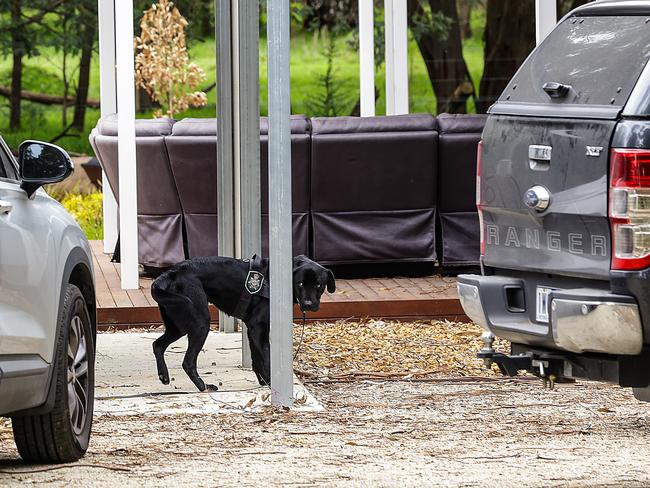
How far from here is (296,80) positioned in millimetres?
31016

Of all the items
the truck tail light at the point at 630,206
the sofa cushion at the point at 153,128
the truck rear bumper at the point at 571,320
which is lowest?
the truck rear bumper at the point at 571,320

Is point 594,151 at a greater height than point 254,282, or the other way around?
point 594,151

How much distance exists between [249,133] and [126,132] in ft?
6.33

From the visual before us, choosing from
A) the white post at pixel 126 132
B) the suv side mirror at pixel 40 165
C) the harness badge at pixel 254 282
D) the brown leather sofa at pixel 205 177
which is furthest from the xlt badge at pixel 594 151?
the brown leather sofa at pixel 205 177

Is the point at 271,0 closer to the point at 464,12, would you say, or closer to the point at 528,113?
the point at 528,113

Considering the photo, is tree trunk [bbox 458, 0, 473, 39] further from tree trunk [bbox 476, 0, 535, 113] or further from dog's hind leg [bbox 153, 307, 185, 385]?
dog's hind leg [bbox 153, 307, 185, 385]

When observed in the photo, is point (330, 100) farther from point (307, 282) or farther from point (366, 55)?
point (307, 282)

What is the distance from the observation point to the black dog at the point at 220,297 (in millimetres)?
7711

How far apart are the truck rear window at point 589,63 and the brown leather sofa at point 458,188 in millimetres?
5018

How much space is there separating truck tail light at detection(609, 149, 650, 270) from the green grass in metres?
19.9

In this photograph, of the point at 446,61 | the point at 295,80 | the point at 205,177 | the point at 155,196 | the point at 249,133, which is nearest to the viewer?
the point at 249,133

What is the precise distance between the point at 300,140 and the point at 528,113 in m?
5.23

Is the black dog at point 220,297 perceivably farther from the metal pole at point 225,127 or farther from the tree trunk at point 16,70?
the tree trunk at point 16,70

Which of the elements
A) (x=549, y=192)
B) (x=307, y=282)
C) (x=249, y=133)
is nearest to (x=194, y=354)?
(x=307, y=282)
